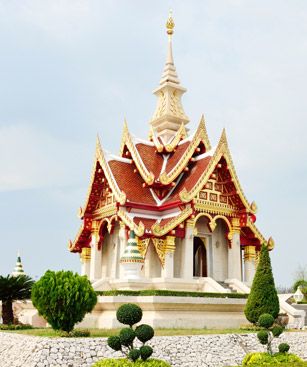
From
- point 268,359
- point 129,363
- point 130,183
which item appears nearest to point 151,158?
point 130,183

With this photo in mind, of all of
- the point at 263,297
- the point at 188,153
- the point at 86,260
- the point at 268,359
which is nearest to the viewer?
the point at 268,359

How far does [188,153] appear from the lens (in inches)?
857

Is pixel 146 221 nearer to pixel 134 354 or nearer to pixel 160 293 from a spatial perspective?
pixel 160 293

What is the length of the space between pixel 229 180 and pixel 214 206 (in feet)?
4.45

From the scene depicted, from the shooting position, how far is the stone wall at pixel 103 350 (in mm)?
11078

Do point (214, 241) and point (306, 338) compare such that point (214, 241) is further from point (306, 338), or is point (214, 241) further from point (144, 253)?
point (306, 338)

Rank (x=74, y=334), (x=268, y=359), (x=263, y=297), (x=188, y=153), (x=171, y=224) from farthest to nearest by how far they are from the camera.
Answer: (x=188, y=153), (x=171, y=224), (x=263, y=297), (x=74, y=334), (x=268, y=359)

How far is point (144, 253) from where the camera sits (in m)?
19.8

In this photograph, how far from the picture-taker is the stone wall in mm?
11078

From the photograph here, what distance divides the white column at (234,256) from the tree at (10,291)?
822 centimetres

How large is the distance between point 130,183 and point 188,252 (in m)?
4.07

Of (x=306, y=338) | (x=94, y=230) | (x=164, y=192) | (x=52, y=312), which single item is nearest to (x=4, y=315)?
(x=52, y=312)

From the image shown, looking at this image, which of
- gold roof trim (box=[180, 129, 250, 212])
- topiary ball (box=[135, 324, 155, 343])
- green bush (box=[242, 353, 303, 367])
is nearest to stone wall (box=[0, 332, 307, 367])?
green bush (box=[242, 353, 303, 367])

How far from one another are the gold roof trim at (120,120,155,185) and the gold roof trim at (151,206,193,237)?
2.11 m
